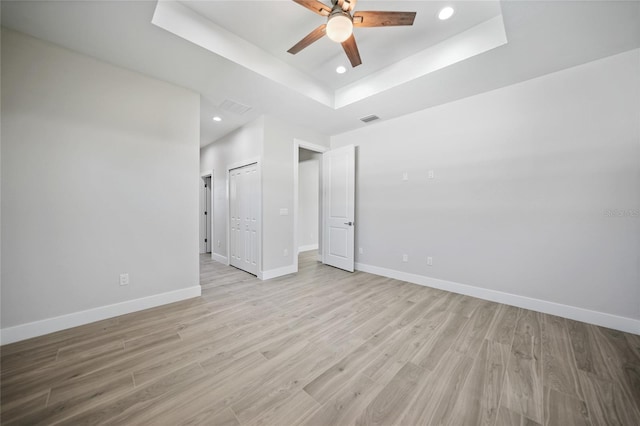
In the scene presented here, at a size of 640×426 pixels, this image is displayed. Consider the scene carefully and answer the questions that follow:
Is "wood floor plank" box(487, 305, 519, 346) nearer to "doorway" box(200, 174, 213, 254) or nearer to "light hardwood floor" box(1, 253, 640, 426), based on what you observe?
"light hardwood floor" box(1, 253, 640, 426)

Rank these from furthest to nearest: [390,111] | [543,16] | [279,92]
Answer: [390,111]
[279,92]
[543,16]

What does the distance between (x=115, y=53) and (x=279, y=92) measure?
A: 1.71m

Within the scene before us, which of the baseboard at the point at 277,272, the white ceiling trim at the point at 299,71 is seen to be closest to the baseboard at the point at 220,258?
the baseboard at the point at 277,272

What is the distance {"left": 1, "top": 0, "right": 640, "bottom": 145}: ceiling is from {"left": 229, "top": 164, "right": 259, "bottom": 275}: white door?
1339 millimetres

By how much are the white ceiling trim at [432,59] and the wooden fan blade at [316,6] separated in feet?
4.50

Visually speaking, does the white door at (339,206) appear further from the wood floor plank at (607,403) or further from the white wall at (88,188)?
the wood floor plank at (607,403)

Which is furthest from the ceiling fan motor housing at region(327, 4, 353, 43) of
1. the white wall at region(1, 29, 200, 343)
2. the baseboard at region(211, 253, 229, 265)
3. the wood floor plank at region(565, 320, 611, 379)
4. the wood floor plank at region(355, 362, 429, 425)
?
the baseboard at region(211, 253, 229, 265)

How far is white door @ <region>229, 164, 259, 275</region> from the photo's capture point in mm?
3969

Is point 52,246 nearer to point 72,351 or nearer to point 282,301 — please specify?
point 72,351

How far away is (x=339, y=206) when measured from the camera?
14.8 ft

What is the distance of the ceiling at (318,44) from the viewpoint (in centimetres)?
188

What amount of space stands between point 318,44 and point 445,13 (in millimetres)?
1276

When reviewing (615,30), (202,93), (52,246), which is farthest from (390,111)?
(52,246)

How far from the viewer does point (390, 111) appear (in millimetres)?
3602
